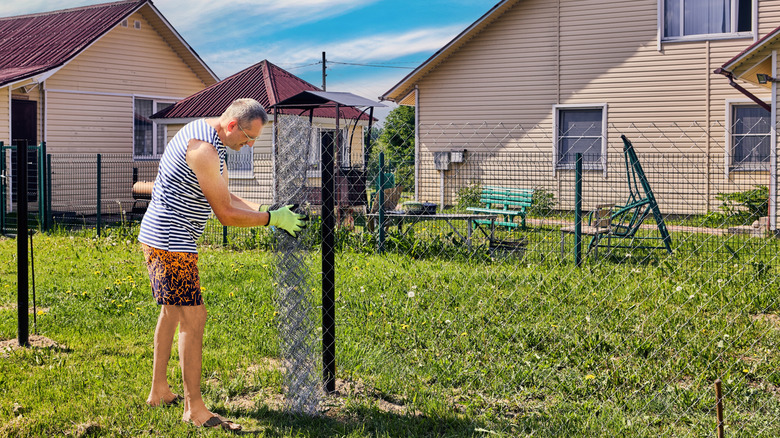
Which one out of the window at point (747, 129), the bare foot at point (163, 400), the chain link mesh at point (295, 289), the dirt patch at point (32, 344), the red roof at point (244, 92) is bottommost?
the bare foot at point (163, 400)

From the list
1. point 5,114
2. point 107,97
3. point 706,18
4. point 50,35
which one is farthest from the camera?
point 50,35

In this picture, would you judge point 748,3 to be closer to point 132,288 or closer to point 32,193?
point 132,288

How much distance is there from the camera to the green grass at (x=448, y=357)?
399 cm

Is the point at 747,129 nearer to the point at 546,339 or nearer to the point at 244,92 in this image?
the point at 244,92

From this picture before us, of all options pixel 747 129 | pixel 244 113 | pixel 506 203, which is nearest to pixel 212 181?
pixel 244 113

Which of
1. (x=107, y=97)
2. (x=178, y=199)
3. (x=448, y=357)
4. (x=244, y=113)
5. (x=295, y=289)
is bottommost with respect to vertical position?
(x=448, y=357)

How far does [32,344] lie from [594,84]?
14.2 meters

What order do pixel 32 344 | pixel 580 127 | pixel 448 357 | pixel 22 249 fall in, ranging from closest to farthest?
pixel 448 357
pixel 22 249
pixel 32 344
pixel 580 127

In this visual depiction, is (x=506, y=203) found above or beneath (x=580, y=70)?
beneath

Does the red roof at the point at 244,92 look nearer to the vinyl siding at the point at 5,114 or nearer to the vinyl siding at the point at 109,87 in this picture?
the vinyl siding at the point at 109,87

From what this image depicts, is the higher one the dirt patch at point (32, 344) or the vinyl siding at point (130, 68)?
the vinyl siding at point (130, 68)

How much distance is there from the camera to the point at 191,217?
3918 millimetres

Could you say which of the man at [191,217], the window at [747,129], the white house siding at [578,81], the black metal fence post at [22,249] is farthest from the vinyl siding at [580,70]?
the man at [191,217]

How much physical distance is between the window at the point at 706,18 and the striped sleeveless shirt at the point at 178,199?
47.8 ft
